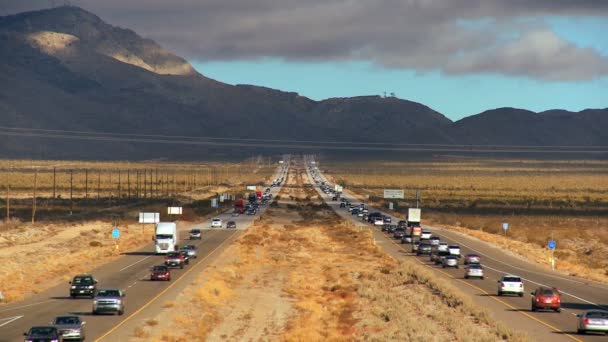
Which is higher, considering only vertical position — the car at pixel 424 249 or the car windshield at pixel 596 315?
the car windshield at pixel 596 315

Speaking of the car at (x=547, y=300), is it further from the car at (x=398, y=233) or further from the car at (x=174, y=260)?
the car at (x=398, y=233)

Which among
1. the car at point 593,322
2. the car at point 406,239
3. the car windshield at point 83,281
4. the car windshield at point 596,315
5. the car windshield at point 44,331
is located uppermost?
the car windshield at point 44,331

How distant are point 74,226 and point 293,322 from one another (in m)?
74.1

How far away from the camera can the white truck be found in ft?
278

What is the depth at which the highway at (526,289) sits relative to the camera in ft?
A: 153

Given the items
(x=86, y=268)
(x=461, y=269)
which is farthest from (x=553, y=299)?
(x=86, y=268)

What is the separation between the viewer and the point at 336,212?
157375 mm

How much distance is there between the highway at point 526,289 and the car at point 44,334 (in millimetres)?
17975

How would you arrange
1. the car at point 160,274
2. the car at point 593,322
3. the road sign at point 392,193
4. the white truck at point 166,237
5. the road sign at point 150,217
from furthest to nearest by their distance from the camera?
the road sign at point 392,193
the road sign at point 150,217
the white truck at point 166,237
the car at point 160,274
the car at point 593,322

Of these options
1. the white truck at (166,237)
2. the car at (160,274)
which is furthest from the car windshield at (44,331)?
the white truck at (166,237)

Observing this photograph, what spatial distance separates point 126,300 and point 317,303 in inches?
384

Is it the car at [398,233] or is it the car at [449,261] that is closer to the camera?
the car at [449,261]

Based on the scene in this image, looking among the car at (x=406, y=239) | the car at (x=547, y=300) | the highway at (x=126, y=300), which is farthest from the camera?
the car at (x=406, y=239)

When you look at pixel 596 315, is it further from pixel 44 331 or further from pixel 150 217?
pixel 150 217
